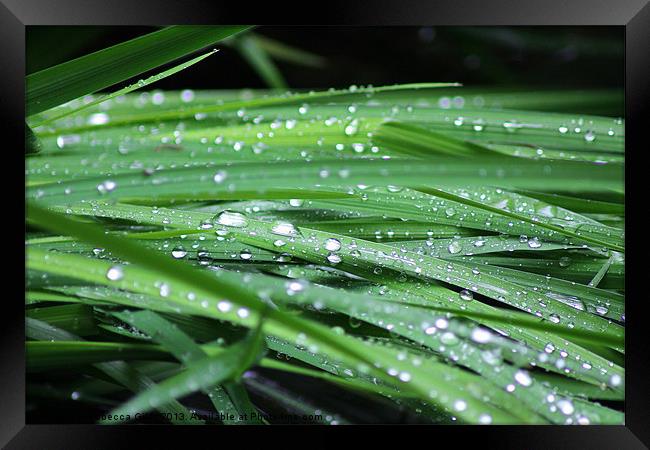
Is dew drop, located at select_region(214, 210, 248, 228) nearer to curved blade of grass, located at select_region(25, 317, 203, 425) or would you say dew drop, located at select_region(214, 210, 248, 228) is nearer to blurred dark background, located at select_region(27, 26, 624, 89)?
curved blade of grass, located at select_region(25, 317, 203, 425)

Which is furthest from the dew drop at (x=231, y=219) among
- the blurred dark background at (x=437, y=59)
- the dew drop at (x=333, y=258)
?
the blurred dark background at (x=437, y=59)

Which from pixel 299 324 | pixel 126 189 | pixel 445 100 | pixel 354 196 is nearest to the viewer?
pixel 299 324

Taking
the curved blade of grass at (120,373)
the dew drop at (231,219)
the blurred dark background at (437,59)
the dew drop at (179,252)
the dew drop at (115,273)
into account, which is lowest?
the curved blade of grass at (120,373)

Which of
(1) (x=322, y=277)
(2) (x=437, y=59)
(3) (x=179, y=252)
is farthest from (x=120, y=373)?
(2) (x=437, y=59)

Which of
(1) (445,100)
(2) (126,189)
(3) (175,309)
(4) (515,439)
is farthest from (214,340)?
(1) (445,100)
